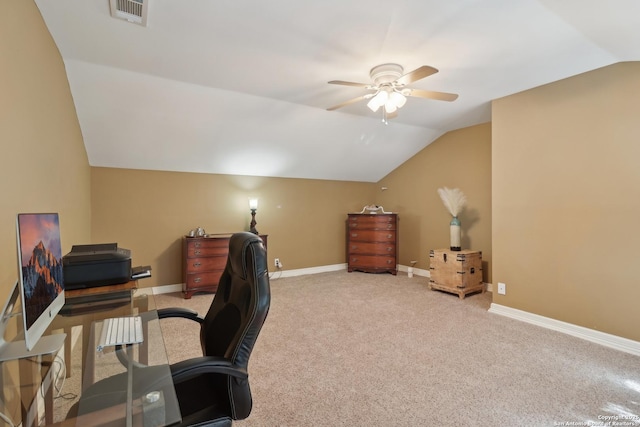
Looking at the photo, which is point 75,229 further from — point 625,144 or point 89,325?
point 625,144

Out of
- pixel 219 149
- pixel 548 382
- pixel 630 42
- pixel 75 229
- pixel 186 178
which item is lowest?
pixel 548 382

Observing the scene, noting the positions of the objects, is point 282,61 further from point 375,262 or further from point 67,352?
point 375,262

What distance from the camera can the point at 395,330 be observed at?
3.04m

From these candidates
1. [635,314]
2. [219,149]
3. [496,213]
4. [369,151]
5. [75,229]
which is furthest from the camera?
[369,151]

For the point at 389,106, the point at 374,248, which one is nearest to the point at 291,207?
the point at 374,248

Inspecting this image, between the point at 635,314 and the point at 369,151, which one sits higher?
the point at 369,151

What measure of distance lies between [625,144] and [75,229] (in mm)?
5005

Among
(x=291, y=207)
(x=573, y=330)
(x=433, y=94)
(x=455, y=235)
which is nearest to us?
(x=433, y=94)

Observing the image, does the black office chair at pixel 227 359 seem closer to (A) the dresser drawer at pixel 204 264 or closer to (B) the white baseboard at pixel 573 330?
(A) the dresser drawer at pixel 204 264

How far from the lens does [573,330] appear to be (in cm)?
293

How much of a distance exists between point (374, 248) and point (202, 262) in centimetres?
282

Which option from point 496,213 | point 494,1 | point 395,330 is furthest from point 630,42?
point 395,330

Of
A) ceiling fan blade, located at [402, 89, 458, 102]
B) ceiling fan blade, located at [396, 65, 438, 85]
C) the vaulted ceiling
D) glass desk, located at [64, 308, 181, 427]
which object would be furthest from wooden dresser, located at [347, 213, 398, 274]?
glass desk, located at [64, 308, 181, 427]

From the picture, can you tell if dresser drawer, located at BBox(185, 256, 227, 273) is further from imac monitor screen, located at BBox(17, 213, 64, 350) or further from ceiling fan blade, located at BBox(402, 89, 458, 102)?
ceiling fan blade, located at BBox(402, 89, 458, 102)
